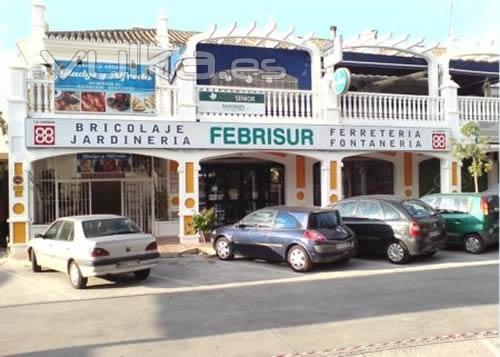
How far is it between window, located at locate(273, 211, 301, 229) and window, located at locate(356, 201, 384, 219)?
232 cm

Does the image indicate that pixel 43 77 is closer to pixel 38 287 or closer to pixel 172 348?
pixel 38 287

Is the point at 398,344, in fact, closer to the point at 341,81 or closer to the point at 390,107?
the point at 341,81

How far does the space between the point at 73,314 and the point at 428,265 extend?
7982 millimetres

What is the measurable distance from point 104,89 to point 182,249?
4.98 meters

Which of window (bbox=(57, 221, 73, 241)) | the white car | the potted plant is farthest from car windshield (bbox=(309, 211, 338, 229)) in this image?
window (bbox=(57, 221, 73, 241))

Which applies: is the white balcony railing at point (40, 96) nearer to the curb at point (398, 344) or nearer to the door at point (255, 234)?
the door at point (255, 234)

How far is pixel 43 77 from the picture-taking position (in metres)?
16.4

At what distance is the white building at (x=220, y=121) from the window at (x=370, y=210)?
12.0 ft

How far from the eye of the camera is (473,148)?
19.1 m

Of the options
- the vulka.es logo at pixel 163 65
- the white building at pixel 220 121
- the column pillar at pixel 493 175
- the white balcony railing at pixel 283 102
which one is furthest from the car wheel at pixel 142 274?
the column pillar at pixel 493 175

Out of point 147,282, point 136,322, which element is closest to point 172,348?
point 136,322

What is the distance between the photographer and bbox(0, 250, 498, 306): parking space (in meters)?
10.6

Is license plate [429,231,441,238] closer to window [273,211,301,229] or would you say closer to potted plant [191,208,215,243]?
window [273,211,301,229]

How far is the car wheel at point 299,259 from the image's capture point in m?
12.4
